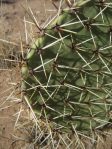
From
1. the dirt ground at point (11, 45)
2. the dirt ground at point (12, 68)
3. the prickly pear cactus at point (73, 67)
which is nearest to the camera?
the prickly pear cactus at point (73, 67)

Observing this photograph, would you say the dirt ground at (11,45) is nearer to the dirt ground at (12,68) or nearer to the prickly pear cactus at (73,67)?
the dirt ground at (12,68)

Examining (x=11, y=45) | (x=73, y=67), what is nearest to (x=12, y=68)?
(x=11, y=45)

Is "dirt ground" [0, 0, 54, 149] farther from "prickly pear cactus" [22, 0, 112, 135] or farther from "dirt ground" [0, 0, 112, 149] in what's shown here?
"prickly pear cactus" [22, 0, 112, 135]

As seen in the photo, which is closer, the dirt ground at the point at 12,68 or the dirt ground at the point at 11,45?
the dirt ground at the point at 12,68

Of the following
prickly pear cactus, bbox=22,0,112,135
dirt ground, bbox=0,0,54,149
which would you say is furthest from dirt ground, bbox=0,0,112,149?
prickly pear cactus, bbox=22,0,112,135

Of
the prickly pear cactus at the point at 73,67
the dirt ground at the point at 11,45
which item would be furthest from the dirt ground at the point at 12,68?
the prickly pear cactus at the point at 73,67

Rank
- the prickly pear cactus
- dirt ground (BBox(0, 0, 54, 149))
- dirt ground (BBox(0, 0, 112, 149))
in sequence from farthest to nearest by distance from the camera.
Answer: dirt ground (BBox(0, 0, 54, 149)), dirt ground (BBox(0, 0, 112, 149)), the prickly pear cactus

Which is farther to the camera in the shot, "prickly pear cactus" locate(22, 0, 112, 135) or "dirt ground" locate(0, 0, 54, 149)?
"dirt ground" locate(0, 0, 54, 149)
